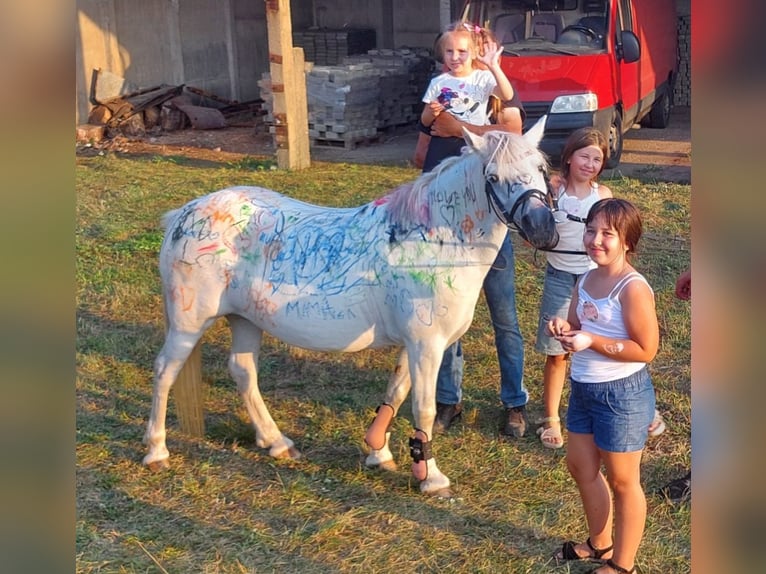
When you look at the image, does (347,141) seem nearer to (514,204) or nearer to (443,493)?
(443,493)

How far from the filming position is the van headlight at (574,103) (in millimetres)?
9219

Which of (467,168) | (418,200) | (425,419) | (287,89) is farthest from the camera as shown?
(287,89)

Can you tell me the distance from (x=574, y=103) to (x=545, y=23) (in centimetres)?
108

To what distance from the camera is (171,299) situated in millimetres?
3889

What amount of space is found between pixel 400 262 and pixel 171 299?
110cm

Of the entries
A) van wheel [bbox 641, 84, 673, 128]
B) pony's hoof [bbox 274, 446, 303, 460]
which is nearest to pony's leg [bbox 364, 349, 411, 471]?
pony's hoof [bbox 274, 446, 303, 460]

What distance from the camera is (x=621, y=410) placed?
2881 millimetres

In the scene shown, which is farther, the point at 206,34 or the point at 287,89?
the point at 206,34

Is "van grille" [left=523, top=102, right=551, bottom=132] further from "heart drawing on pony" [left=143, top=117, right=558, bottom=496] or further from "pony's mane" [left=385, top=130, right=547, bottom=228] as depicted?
"pony's mane" [left=385, top=130, right=547, bottom=228]

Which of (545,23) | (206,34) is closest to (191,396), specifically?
(545,23)

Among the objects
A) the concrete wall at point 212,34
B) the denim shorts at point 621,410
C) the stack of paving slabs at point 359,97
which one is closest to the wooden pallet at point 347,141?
the stack of paving slabs at point 359,97

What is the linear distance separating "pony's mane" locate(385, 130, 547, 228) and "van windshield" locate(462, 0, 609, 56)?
631 cm

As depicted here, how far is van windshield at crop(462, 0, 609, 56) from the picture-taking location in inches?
372
